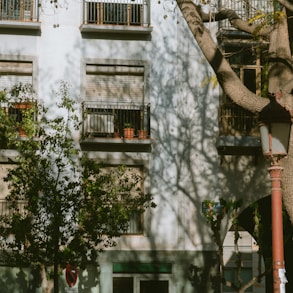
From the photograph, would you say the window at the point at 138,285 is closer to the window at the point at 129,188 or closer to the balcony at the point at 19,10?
the window at the point at 129,188

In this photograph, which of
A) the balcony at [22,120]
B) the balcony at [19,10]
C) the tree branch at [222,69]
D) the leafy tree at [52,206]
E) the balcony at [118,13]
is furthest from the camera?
the balcony at [118,13]

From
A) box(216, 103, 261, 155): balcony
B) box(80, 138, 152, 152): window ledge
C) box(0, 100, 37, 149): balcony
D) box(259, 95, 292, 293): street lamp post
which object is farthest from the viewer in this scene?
box(216, 103, 261, 155): balcony

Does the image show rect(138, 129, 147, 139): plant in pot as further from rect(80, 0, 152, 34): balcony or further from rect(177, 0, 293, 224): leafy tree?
rect(177, 0, 293, 224): leafy tree

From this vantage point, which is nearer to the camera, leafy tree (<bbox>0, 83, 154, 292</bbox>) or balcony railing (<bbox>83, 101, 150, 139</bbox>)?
leafy tree (<bbox>0, 83, 154, 292</bbox>)

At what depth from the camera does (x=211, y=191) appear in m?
26.6

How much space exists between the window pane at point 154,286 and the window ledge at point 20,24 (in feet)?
25.0

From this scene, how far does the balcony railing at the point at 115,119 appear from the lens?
86.7ft

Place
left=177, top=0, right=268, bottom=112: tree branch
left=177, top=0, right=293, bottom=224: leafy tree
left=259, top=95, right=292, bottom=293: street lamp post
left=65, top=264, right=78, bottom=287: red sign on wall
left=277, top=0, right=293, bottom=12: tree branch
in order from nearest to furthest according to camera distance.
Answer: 1. left=259, top=95, right=292, bottom=293: street lamp post
2. left=177, top=0, right=293, bottom=224: leafy tree
3. left=177, top=0, right=268, bottom=112: tree branch
4. left=277, top=0, right=293, bottom=12: tree branch
5. left=65, top=264, right=78, bottom=287: red sign on wall

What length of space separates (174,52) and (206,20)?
34.6ft

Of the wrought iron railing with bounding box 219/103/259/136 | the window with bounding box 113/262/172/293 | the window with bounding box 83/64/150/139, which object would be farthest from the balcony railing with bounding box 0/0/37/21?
the window with bounding box 113/262/172/293

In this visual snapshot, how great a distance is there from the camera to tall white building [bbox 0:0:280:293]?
2620 cm

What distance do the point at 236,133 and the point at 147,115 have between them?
2.57 metres

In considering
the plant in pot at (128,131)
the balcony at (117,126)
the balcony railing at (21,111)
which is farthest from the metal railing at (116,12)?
the balcony railing at (21,111)

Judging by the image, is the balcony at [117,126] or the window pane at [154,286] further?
the window pane at [154,286]
